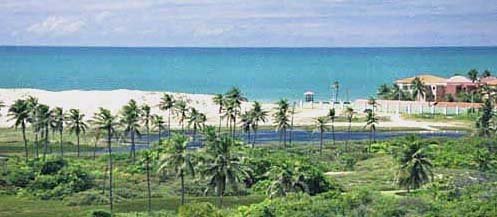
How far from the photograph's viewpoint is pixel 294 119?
12725cm

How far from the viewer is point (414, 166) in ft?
218

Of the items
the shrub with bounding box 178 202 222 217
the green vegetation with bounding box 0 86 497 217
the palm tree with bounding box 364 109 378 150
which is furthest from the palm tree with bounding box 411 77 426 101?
the shrub with bounding box 178 202 222 217

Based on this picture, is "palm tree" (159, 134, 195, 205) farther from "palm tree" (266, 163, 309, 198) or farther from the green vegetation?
"palm tree" (266, 163, 309, 198)

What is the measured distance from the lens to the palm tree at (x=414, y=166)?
66.2 m

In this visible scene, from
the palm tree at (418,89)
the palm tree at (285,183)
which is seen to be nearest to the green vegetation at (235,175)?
the palm tree at (285,183)

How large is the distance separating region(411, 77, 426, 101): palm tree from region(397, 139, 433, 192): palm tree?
66919 mm

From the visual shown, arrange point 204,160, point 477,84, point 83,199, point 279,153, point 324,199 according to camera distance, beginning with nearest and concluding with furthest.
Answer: point 324,199 < point 204,160 < point 83,199 < point 279,153 < point 477,84

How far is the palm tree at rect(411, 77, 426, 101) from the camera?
134 metres

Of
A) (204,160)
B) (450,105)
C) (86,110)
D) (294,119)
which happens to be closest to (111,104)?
(86,110)

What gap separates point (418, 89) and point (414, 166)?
7028cm

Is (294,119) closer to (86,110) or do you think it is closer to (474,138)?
(86,110)

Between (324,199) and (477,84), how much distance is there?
84581 mm

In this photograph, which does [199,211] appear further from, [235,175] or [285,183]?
[285,183]

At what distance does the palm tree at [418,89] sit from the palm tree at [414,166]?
2635 inches
